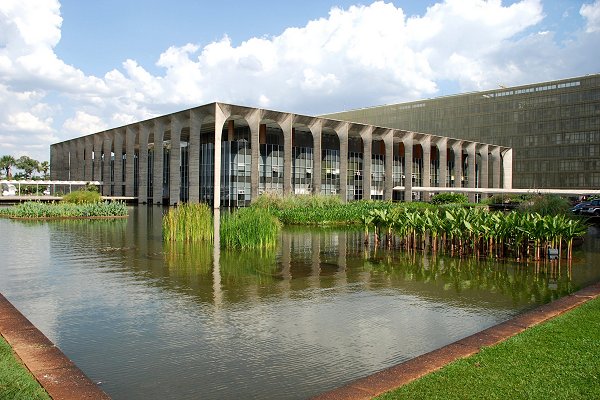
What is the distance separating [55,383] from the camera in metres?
4.62

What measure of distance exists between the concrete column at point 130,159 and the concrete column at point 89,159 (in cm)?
1017

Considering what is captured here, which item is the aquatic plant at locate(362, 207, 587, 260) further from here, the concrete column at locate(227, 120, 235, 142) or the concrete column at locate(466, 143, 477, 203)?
the concrete column at locate(466, 143, 477, 203)

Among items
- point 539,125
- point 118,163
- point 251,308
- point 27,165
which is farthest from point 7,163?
point 251,308

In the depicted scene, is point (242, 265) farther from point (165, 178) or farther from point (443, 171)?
point (443, 171)

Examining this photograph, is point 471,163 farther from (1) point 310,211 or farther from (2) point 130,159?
(1) point 310,211

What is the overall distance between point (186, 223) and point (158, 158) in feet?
128

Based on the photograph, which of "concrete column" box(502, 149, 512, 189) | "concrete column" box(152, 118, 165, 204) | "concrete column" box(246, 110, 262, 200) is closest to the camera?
"concrete column" box(246, 110, 262, 200)

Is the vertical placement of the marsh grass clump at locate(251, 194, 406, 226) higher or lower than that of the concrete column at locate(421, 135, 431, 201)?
lower

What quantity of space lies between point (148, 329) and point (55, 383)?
96.4 inches

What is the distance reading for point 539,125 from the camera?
298ft

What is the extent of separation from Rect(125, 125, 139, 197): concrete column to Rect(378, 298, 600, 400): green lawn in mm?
57731

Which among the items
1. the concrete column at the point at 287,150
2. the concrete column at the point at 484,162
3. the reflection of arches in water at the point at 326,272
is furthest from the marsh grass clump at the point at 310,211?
the concrete column at the point at 484,162

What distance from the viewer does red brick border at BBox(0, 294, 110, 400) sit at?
446cm

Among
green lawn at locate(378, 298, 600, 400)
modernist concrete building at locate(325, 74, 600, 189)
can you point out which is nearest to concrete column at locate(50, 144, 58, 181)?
modernist concrete building at locate(325, 74, 600, 189)
